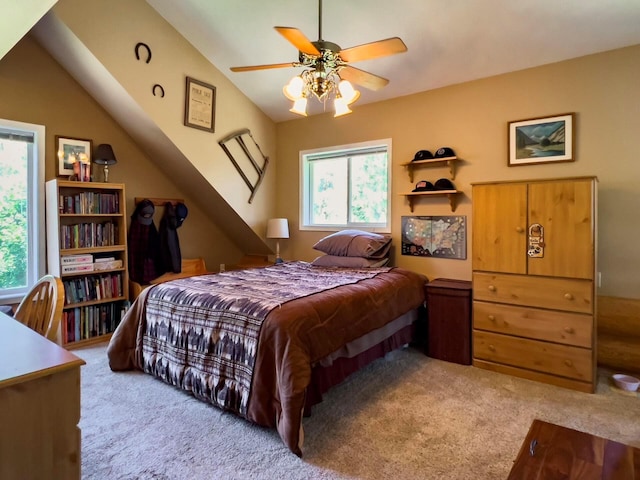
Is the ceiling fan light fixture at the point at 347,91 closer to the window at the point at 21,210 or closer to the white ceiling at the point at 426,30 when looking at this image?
the white ceiling at the point at 426,30

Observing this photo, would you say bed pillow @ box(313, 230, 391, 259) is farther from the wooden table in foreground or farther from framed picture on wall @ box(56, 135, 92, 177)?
framed picture on wall @ box(56, 135, 92, 177)

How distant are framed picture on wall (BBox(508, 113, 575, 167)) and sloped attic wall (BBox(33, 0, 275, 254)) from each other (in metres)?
2.90

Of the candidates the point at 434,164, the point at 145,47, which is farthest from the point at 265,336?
the point at 145,47

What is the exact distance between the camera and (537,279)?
2.74 meters

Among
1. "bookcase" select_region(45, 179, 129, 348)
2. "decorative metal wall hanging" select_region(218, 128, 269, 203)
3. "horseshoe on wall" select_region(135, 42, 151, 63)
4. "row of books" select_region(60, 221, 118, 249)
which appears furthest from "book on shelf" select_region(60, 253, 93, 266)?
"horseshoe on wall" select_region(135, 42, 151, 63)

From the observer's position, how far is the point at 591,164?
2.95 meters

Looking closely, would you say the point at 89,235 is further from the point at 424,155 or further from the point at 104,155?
the point at 424,155

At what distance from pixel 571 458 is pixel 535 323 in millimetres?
1677

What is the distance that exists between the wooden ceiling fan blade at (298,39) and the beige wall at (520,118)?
6.24 feet

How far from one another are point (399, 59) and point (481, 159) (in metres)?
1.21

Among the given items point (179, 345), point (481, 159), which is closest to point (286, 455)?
point (179, 345)

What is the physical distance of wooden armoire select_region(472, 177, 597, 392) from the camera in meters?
2.57

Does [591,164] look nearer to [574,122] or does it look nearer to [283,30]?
[574,122]

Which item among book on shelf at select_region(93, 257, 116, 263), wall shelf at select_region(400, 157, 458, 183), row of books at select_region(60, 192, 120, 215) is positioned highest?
wall shelf at select_region(400, 157, 458, 183)
